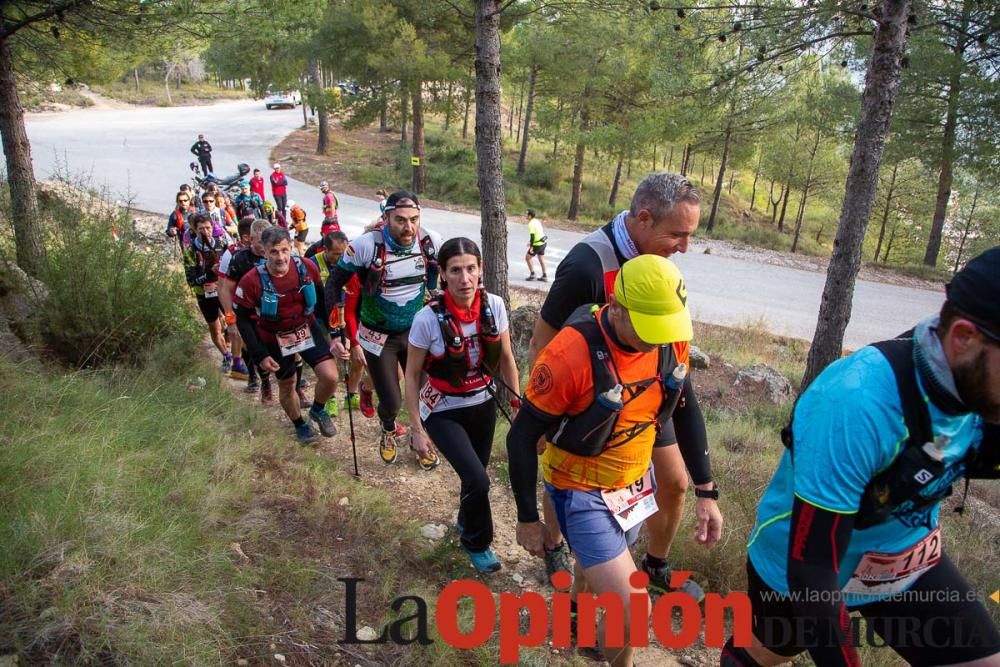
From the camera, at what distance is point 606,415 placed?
2.45 metres

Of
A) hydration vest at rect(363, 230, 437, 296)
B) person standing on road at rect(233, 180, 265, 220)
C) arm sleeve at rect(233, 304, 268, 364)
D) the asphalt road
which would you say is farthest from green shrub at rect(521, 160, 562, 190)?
arm sleeve at rect(233, 304, 268, 364)

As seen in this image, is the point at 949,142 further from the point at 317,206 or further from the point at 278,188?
the point at 278,188

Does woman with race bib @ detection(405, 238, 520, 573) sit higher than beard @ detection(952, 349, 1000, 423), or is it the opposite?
beard @ detection(952, 349, 1000, 423)

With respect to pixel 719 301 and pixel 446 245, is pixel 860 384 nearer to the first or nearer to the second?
pixel 446 245

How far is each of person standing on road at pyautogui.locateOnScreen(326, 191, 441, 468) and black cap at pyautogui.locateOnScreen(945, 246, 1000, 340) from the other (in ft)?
12.4

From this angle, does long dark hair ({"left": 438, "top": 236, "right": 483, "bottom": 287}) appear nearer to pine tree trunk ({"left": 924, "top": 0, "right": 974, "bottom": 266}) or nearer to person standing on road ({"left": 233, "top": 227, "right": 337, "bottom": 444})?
person standing on road ({"left": 233, "top": 227, "right": 337, "bottom": 444})

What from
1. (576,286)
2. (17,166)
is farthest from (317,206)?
(576,286)

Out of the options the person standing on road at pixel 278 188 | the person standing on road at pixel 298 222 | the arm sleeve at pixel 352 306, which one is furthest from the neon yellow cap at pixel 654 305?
the person standing on road at pixel 278 188

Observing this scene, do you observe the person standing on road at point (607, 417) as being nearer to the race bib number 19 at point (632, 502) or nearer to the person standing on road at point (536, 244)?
the race bib number 19 at point (632, 502)

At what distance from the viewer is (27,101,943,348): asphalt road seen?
13609 mm

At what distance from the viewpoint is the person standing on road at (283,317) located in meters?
5.00

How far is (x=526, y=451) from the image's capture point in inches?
100

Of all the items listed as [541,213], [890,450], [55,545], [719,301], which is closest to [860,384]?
[890,450]

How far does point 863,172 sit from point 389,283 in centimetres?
465
